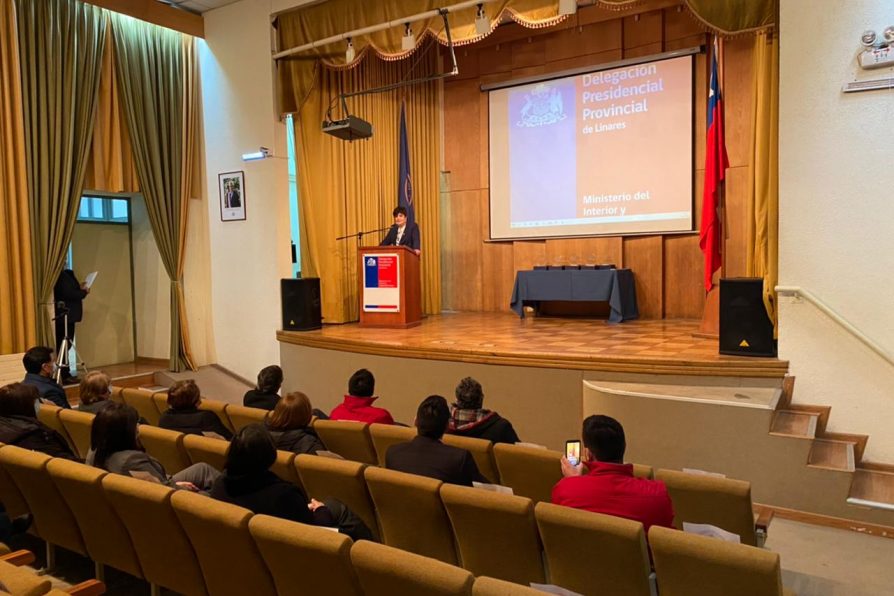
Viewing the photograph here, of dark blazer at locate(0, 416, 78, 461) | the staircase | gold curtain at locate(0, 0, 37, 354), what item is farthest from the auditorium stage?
Answer: dark blazer at locate(0, 416, 78, 461)

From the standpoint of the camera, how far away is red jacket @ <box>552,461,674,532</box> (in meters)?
2.12

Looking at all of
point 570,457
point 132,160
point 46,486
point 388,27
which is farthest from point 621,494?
point 132,160

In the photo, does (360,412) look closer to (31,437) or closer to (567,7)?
(31,437)

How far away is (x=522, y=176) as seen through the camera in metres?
8.05

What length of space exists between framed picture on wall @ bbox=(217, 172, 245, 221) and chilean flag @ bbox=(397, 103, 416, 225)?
1.84m

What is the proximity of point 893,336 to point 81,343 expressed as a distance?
7706 millimetres

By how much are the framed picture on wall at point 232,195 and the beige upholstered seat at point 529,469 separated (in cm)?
539

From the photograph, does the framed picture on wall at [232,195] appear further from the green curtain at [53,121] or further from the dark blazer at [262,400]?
the dark blazer at [262,400]

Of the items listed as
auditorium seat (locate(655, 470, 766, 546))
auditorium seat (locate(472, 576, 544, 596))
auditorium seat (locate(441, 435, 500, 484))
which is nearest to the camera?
auditorium seat (locate(472, 576, 544, 596))

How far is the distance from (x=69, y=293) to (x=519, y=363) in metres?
4.63

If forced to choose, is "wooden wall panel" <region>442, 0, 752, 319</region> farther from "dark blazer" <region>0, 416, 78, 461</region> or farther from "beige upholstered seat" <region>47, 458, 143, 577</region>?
"beige upholstered seat" <region>47, 458, 143, 577</region>

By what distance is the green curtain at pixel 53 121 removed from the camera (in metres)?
6.02

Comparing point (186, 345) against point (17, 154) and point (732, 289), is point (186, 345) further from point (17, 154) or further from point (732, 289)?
point (732, 289)

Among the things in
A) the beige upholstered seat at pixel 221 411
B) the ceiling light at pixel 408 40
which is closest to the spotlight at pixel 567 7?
the ceiling light at pixel 408 40
